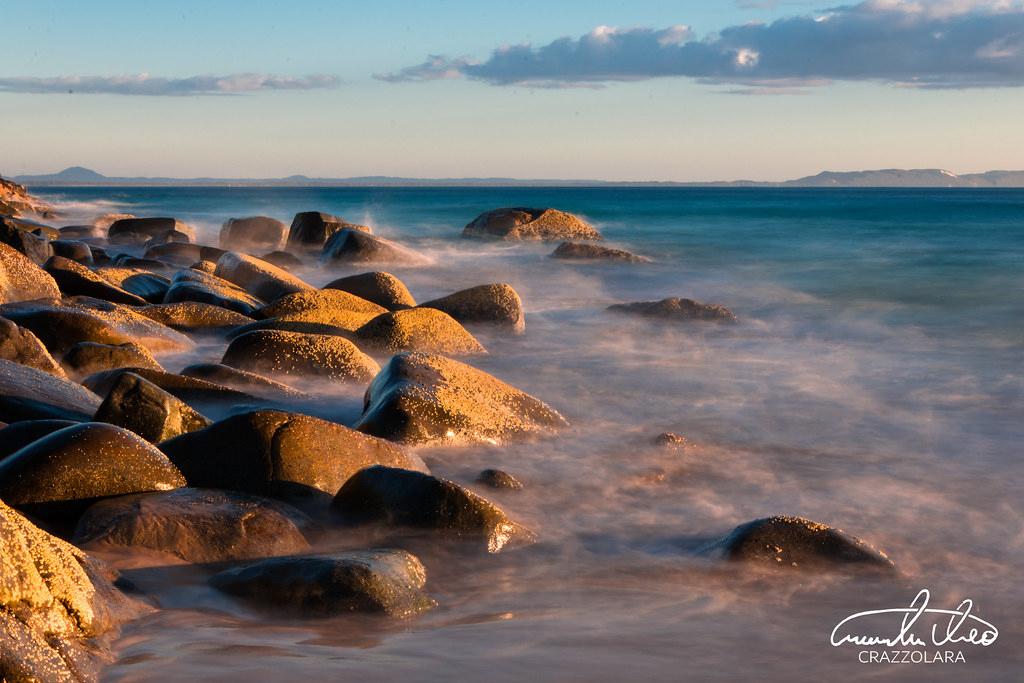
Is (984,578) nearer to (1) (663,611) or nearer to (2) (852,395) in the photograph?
(1) (663,611)

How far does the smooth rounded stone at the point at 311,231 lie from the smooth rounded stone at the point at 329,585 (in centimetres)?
1894

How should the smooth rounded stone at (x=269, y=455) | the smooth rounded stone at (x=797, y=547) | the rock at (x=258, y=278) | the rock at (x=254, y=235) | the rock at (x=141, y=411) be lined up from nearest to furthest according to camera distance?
the smooth rounded stone at (x=797, y=547) → the smooth rounded stone at (x=269, y=455) → the rock at (x=141, y=411) → the rock at (x=258, y=278) → the rock at (x=254, y=235)

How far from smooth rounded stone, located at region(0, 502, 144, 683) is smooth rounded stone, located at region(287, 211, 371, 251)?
19.6m

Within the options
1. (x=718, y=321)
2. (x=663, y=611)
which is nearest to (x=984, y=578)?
(x=663, y=611)

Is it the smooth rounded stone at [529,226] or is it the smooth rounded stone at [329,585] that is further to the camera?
the smooth rounded stone at [529,226]

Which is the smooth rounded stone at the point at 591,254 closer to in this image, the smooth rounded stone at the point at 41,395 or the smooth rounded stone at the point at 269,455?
the smooth rounded stone at the point at 41,395

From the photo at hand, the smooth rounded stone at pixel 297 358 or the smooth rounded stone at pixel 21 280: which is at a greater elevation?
the smooth rounded stone at pixel 21 280

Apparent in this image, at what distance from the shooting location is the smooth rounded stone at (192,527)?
165 inches

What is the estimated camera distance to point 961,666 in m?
3.66

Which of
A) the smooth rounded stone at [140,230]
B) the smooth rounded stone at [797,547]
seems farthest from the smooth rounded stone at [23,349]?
the smooth rounded stone at [140,230]

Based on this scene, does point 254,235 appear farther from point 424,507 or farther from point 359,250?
point 424,507

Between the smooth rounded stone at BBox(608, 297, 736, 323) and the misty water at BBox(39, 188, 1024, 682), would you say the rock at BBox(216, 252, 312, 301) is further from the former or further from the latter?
the smooth rounded stone at BBox(608, 297, 736, 323)

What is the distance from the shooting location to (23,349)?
21.8 feet

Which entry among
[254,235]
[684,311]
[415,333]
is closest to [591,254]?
[254,235]
